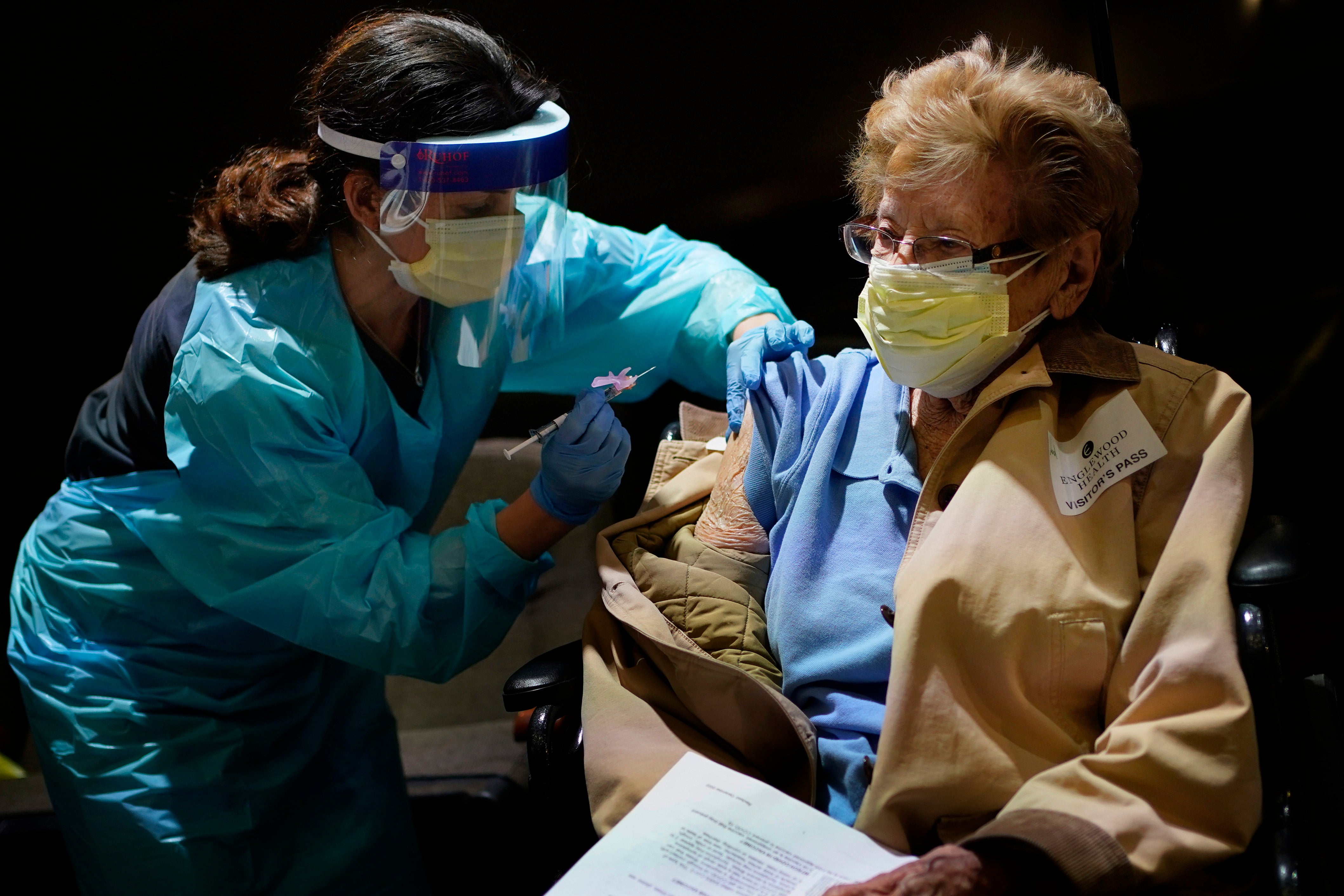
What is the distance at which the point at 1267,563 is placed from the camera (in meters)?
1.25

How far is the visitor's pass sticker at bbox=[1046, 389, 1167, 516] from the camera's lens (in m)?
1.35

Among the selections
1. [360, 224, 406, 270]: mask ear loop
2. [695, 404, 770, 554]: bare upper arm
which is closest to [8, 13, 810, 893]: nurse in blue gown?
[360, 224, 406, 270]: mask ear loop

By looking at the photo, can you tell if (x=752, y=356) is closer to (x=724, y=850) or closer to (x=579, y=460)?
(x=579, y=460)

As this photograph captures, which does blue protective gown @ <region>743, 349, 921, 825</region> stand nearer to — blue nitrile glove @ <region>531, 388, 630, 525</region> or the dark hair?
blue nitrile glove @ <region>531, 388, 630, 525</region>

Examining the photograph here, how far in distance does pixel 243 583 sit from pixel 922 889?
1.16 m

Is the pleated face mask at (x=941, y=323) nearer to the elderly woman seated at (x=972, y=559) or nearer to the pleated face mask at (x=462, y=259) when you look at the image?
the elderly woman seated at (x=972, y=559)

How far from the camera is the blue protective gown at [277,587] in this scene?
5.53 feet

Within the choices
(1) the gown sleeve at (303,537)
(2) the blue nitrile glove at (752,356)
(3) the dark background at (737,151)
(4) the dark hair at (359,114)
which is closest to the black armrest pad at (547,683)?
(1) the gown sleeve at (303,537)

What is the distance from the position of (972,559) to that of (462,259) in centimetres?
90

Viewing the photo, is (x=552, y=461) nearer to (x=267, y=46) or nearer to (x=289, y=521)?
(x=289, y=521)

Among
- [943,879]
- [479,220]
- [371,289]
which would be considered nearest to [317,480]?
[371,289]

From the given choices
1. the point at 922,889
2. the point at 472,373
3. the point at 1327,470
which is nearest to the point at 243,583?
the point at 472,373

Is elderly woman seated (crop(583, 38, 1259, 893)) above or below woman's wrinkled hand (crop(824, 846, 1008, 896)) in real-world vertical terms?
above

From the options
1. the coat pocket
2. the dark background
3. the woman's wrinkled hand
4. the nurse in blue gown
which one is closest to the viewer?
the woman's wrinkled hand
